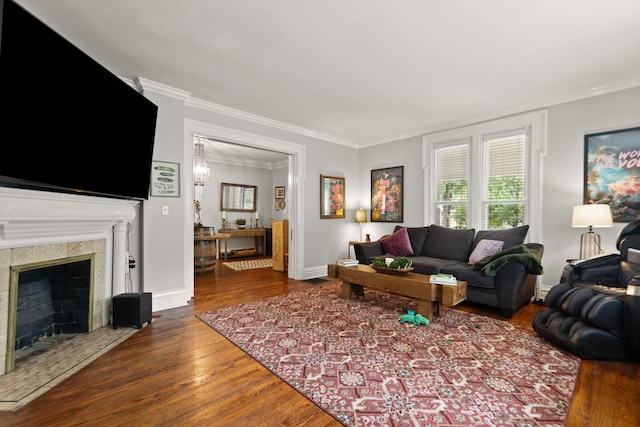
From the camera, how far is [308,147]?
517 centimetres

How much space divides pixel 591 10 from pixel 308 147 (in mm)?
3743

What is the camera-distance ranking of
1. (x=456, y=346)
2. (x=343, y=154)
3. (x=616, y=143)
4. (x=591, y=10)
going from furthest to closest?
(x=343, y=154), (x=616, y=143), (x=456, y=346), (x=591, y=10)

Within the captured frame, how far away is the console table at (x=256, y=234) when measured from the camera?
7379 millimetres

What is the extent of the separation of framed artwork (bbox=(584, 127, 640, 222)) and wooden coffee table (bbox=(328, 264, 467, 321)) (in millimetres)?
2007

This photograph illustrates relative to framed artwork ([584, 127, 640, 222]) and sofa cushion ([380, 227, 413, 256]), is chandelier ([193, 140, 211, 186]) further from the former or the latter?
framed artwork ([584, 127, 640, 222])

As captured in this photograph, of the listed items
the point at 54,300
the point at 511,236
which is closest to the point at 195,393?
the point at 54,300

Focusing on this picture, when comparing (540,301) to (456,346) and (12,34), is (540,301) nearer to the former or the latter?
(456,346)

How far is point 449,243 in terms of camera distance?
4305 millimetres

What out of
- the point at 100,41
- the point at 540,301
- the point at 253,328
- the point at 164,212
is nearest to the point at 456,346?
the point at 253,328

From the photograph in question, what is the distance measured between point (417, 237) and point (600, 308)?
2.60 metres

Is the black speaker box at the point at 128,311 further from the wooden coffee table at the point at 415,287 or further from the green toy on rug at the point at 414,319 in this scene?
the green toy on rug at the point at 414,319

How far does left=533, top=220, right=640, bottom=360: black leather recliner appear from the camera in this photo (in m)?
2.14

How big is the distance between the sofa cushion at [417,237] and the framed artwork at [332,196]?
1.43 m

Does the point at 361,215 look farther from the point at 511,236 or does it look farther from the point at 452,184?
the point at 511,236
